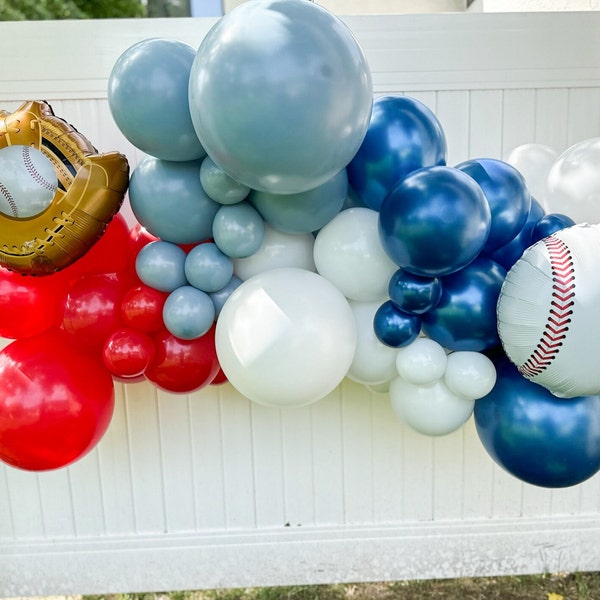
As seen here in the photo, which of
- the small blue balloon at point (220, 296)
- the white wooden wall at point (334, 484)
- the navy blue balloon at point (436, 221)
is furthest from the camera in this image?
the white wooden wall at point (334, 484)

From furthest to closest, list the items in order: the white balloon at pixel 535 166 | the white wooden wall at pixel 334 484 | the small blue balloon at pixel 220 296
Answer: the white wooden wall at pixel 334 484 < the white balloon at pixel 535 166 < the small blue balloon at pixel 220 296

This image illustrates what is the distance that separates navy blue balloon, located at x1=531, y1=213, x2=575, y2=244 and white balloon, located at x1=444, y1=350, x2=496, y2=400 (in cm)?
30

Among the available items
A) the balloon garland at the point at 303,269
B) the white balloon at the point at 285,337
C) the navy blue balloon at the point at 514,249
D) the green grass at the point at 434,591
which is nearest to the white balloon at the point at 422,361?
the balloon garland at the point at 303,269

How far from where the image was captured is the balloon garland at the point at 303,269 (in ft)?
3.25

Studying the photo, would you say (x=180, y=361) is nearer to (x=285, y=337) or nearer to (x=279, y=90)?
(x=285, y=337)

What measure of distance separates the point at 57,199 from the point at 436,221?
2.57ft

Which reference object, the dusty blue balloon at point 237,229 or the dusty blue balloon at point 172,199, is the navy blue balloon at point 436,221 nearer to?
the dusty blue balloon at point 237,229

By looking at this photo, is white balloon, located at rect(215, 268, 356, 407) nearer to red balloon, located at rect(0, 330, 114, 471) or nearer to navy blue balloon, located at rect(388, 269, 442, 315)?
navy blue balloon, located at rect(388, 269, 442, 315)

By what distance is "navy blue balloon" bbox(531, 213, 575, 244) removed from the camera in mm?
1238

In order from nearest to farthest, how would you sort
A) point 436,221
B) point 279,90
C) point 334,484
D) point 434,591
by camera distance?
point 279,90, point 436,221, point 334,484, point 434,591

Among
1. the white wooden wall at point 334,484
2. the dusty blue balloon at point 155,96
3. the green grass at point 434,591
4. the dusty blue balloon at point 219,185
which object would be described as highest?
the dusty blue balloon at point 155,96

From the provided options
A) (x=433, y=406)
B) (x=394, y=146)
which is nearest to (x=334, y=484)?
(x=433, y=406)

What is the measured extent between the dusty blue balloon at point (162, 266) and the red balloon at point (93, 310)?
89 millimetres

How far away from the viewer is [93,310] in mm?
1246
